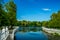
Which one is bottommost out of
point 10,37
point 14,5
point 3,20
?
point 10,37

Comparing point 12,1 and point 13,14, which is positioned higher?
point 12,1

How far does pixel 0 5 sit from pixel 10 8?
17.8 m

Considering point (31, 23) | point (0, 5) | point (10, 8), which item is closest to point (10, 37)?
point (0, 5)

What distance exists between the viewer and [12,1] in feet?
106

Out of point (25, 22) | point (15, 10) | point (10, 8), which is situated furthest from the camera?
point (25, 22)

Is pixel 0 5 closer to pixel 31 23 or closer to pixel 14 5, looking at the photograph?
pixel 14 5

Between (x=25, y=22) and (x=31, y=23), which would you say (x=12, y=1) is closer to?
(x=25, y=22)

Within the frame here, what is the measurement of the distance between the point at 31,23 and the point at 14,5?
49724mm

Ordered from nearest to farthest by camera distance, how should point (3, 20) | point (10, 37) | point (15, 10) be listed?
point (3, 20) → point (10, 37) → point (15, 10)

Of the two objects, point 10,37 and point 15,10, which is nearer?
point 10,37

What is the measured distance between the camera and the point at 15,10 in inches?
1356

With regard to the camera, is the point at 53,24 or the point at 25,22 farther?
the point at 25,22

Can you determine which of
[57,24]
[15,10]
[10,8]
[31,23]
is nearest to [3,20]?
[10,8]

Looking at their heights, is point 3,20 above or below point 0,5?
below
